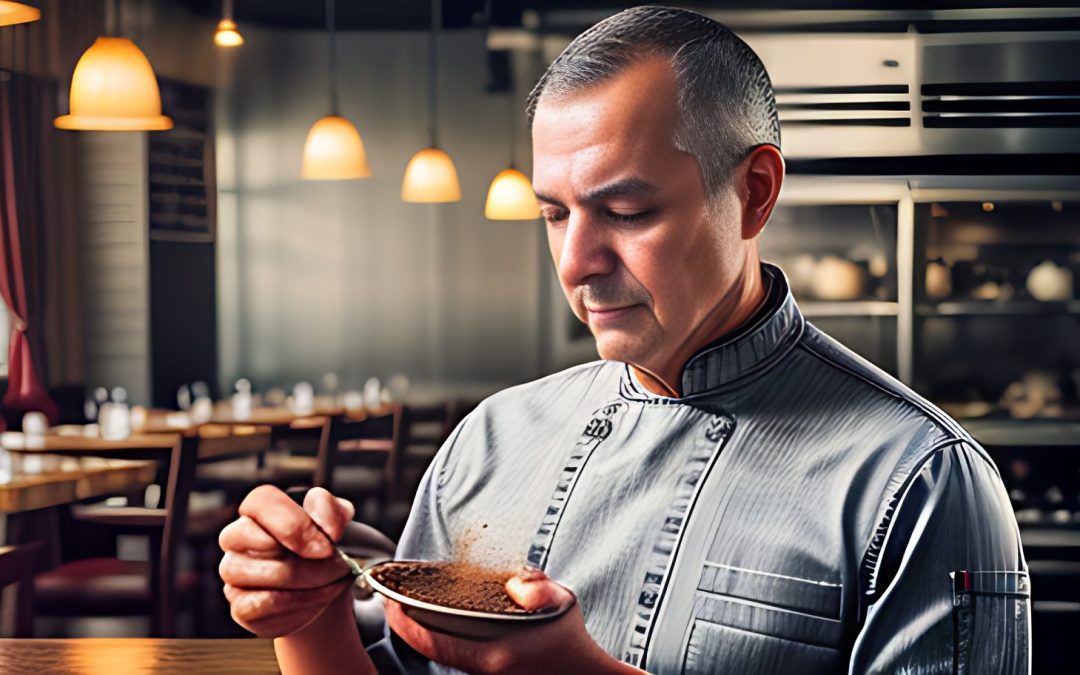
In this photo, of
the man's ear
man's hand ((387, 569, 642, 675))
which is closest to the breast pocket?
man's hand ((387, 569, 642, 675))

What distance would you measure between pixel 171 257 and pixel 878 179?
8.12 feet

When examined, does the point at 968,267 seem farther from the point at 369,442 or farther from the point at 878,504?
the point at 878,504

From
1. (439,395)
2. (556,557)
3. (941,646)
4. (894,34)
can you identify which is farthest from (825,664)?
(894,34)

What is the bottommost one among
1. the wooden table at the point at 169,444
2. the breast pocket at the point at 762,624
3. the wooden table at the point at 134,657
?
the wooden table at the point at 134,657

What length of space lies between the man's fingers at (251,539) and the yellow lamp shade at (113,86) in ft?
7.71

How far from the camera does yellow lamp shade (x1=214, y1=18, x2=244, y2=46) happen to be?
3.83 m

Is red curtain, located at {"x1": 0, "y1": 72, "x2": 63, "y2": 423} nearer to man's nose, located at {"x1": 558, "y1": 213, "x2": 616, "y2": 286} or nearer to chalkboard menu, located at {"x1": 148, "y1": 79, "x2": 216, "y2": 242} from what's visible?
chalkboard menu, located at {"x1": 148, "y1": 79, "x2": 216, "y2": 242}

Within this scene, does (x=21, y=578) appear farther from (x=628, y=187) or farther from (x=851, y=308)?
(x=628, y=187)

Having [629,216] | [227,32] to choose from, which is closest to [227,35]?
[227,32]

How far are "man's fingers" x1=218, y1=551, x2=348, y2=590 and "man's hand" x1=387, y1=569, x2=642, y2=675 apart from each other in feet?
0.26

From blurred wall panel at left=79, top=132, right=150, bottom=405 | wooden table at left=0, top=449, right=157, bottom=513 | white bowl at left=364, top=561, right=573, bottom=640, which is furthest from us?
blurred wall panel at left=79, top=132, right=150, bottom=405

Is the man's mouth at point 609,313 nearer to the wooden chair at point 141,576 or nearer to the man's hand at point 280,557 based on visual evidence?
the man's hand at point 280,557

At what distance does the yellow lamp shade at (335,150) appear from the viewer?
144 inches

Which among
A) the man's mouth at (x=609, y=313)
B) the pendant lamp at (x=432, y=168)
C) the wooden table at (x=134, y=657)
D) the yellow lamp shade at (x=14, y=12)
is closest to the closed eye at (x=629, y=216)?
the man's mouth at (x=609, y=313)
